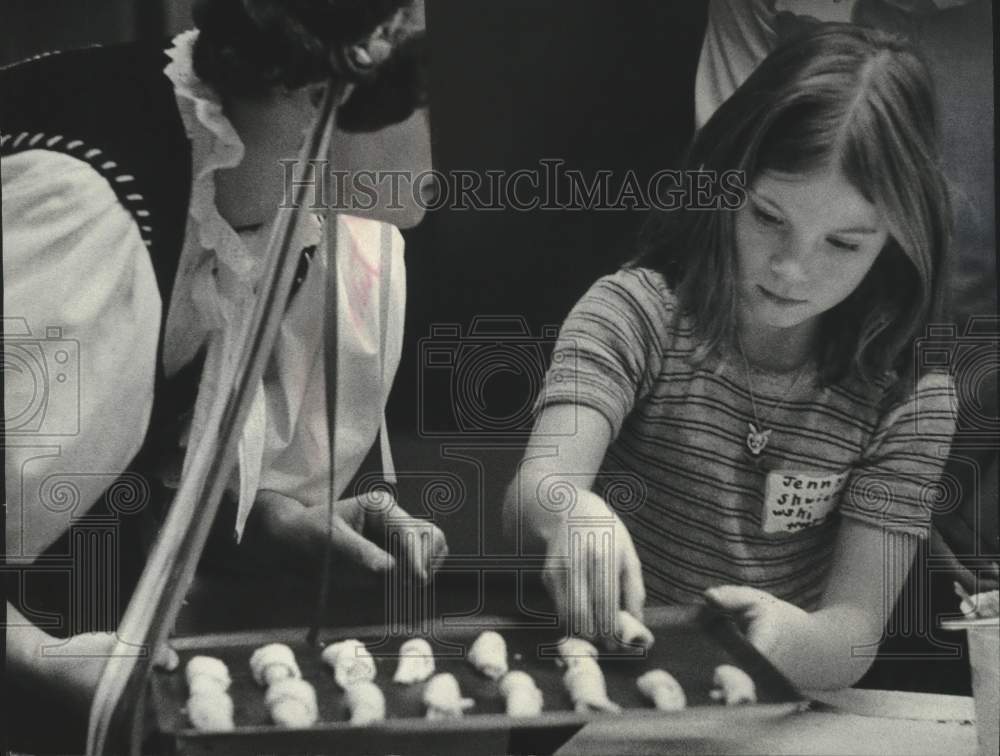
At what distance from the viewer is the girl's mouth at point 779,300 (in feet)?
6.92

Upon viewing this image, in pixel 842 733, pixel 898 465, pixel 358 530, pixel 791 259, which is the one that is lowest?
pixel 842 733

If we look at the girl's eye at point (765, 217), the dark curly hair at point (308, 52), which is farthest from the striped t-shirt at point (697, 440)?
the dark curly hair at point (308, 52)

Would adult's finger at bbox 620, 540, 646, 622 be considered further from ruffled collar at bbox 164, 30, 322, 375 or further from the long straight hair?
ruffled collar at bbox 164, 30, 322, 375

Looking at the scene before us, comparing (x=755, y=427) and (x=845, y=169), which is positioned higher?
(x=845, y=169)

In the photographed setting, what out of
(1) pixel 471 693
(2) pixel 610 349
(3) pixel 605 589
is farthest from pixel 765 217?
(1) pixel 471 693

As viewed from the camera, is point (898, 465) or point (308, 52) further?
point (898, 465)

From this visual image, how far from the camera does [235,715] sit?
2006mm

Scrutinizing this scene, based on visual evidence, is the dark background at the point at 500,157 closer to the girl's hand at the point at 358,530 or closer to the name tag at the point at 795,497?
the girl's hand at the point at 358,530

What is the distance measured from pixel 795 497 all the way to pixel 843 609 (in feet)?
0.78

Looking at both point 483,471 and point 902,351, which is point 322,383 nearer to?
point 483,471

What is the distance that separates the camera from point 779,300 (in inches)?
Answer: 83.1

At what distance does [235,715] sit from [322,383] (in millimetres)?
612

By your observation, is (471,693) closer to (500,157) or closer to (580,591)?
(580,591)

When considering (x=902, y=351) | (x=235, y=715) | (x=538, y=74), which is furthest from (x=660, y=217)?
(x=235, y=715)
